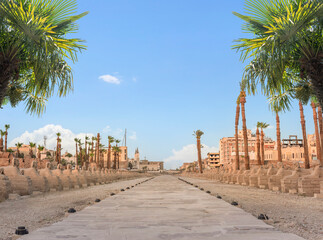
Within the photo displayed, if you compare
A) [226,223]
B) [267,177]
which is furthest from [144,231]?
[267,177]

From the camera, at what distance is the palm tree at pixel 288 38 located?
10133mm

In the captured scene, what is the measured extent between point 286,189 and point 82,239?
13.5m

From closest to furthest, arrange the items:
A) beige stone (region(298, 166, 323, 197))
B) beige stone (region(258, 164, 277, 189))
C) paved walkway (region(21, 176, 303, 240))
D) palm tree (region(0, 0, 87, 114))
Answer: paved walkway (region(21, 176, 303, 240))
palm tree (region(0, 0, 87, 114))
beige stone (region(298, 166, 323, 197))
beige stone (region(258, 164, 277, 189))

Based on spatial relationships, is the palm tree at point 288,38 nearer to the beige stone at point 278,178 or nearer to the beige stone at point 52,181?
the beige stone at point 278,178

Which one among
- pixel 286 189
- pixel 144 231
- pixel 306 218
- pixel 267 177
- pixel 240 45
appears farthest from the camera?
pixel 267 177

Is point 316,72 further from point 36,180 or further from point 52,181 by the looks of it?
point 52,181

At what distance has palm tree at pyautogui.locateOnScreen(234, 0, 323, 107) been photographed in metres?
10.1

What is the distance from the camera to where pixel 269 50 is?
1091 centimetres

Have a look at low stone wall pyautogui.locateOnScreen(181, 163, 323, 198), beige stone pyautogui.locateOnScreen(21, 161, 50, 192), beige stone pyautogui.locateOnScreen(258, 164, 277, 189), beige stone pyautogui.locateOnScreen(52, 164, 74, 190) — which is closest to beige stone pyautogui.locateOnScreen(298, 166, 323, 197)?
low stone wall pyautogui.locateOnScreen(181, 163, 323, 198)

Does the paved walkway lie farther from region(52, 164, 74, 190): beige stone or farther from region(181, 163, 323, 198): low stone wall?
region(52, 164, 74, 190): beige stone

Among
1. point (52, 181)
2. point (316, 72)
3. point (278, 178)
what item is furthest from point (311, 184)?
point (52, 181)

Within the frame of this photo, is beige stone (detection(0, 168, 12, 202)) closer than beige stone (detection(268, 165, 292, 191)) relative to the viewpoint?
Yes

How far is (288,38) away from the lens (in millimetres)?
10406

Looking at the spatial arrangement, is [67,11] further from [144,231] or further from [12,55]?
[144,231]
